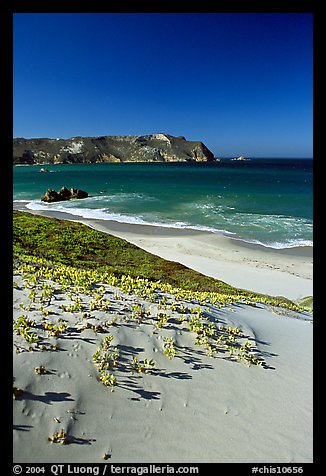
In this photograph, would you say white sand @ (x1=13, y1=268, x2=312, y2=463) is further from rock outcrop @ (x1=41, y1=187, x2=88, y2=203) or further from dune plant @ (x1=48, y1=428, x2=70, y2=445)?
rock outcrop @ (x1=41, y1=187, x2=88, y2=203)

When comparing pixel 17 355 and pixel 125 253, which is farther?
Answer: pixel 125 253

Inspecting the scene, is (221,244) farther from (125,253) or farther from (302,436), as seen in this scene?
(302,436)

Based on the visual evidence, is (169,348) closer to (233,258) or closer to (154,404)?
(154,404)

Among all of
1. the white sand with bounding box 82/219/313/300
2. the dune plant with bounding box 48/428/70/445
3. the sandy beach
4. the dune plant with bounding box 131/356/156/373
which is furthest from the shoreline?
the dune plant with bounding box 48/428/70/445

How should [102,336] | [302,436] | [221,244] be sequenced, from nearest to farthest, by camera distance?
1. [302,436]
2. [102,336]
3. [221,244]

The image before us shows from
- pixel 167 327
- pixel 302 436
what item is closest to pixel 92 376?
pixel 167 327

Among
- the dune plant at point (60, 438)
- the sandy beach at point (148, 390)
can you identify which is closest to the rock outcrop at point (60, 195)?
the sandy beach at point (148, 390)
